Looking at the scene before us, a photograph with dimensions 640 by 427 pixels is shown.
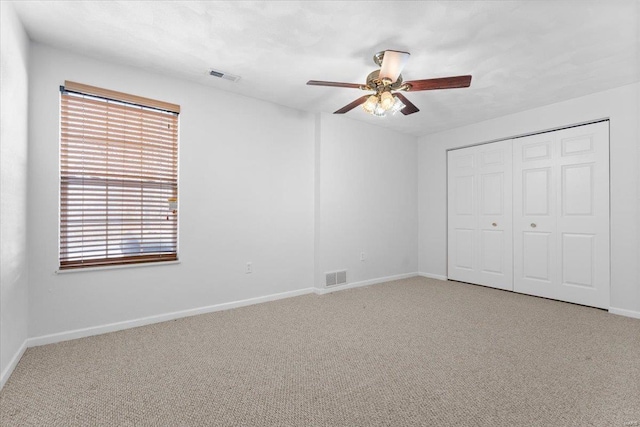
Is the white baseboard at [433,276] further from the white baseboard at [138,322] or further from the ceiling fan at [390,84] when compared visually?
the ceiling fan at [390,84]

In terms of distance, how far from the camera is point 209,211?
3.36 m

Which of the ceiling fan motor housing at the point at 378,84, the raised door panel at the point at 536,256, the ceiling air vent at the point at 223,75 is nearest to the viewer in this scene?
the ceiling fan motor housing at the point at 378,84

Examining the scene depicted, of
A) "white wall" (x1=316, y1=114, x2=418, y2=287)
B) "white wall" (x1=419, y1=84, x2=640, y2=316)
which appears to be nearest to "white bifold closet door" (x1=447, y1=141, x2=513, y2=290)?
"white wall" (x1=419, y1=84, x2=640, y2=316)

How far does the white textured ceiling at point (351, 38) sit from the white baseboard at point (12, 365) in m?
2.40

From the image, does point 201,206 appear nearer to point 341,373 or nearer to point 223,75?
point 223,75

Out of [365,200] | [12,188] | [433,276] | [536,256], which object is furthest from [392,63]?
[433,276]

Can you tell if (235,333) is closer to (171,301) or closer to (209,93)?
(171,301)

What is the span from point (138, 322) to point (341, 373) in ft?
6.75

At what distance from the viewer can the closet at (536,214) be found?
3.58 metres

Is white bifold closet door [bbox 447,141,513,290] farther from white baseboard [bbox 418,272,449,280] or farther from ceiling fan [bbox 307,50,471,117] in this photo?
ceiling fan [bbox 307,50,471,117]

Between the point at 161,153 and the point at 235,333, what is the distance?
6.28 feet

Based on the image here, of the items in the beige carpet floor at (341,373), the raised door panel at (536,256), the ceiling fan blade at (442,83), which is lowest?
the beige carpet floor at (341,373)

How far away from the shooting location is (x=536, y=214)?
160 inches

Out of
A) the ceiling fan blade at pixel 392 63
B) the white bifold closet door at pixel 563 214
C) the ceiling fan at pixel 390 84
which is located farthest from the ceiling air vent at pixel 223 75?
the white bifold closet door at pixel 563 214
